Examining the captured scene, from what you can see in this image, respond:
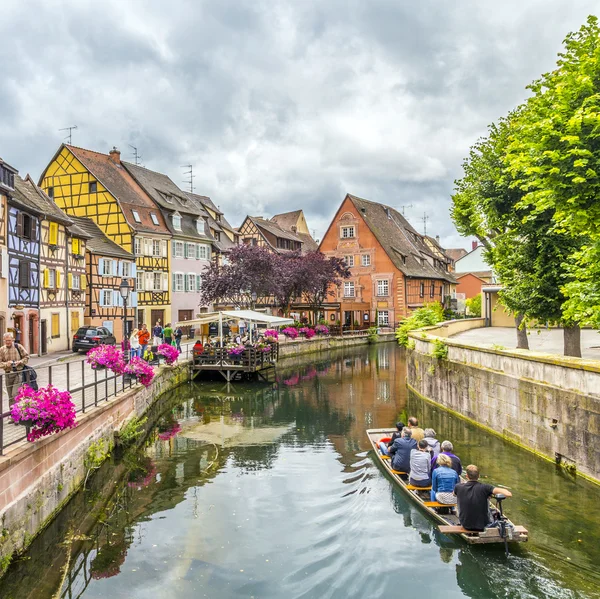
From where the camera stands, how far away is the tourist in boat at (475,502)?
28.3 feet

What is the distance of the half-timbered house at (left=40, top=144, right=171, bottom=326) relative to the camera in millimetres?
41250

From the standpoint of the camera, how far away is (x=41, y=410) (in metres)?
8.84

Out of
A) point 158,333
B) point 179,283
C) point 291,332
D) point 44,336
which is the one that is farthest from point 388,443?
point 179,283

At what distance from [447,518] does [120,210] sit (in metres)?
36.8

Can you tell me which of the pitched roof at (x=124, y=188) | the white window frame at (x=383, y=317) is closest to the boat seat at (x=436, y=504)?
the pitched roof at (x=124, y=188)

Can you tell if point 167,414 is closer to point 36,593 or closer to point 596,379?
point 36,593

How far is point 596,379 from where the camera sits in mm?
11219

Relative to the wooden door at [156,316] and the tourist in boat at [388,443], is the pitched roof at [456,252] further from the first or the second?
the tourist in boat at [388,443]

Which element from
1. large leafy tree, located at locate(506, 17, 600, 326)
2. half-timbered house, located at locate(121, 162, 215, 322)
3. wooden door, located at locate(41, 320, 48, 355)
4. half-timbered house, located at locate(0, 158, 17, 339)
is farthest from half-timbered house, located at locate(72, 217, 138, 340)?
large leafy tree, located at locate(506, 17, 600, 326)

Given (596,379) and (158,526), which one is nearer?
Result: (158,526)

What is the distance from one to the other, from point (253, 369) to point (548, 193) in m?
18.5

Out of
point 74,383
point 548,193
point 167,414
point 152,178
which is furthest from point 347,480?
point 152,178

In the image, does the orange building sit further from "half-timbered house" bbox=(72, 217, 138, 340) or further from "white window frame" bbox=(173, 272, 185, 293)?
"half-timbered house" bbox=(72, 217, 138, 340)

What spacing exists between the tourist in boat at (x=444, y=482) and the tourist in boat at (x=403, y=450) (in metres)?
1.77
